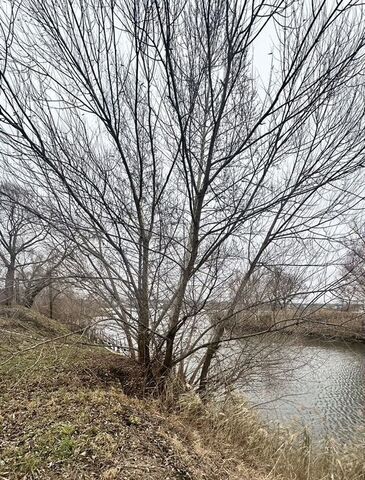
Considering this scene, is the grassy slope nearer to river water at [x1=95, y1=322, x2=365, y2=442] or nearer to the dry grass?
the dry grass

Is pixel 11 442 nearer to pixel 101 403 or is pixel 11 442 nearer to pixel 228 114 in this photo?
pixel 101 403

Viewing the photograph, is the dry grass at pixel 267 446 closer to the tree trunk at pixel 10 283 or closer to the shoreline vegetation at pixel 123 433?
the shoreline vegetation at pixel 123 433

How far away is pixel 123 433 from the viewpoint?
7.49 feet

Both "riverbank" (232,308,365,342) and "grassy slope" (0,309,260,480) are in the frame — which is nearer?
"grassy slope" (0,309,260,480)

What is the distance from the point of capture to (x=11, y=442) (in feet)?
6.86

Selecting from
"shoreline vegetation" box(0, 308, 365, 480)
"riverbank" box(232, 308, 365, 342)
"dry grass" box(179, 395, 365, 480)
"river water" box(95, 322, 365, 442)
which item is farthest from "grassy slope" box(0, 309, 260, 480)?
"riverbank" box(232, 308, 365, 342)

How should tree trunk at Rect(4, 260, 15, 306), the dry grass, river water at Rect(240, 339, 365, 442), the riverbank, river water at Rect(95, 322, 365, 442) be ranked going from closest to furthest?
the dry grass → the riverbank → tree trunk at Rect(4, 260, 15, 306) → river water at Rect(95, 322, 365, 442) → river water at Rect(240, 339, 365, 442)

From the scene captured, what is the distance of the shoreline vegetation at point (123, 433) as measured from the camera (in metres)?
1.95

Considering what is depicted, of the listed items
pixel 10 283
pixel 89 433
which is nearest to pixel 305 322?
pixel 89 433

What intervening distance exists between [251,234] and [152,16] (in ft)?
7.94

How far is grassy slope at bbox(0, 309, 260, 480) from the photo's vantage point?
1.90 metres

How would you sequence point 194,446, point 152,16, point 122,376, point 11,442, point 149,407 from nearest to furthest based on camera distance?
point 11,442 → point 152,16 → point 194,446 → point 149,407 → point 122,376

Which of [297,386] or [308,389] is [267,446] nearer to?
[297,386]

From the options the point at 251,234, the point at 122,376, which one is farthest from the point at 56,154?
the point at 122,376
